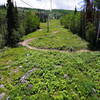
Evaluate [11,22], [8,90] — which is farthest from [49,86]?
[11,22]

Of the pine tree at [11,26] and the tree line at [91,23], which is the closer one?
the tree line at [91,23]

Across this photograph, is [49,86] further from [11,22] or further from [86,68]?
[11,22]

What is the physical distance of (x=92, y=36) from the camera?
25062 millimetres

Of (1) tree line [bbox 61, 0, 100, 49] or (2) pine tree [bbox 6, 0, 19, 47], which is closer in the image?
(1) tree line [bbox 61, 0, 100, 49]

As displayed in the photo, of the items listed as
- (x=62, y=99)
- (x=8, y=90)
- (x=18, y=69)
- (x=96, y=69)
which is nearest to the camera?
(x=62, y=99)

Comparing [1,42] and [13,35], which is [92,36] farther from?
[1,42]

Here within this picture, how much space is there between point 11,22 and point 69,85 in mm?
22079

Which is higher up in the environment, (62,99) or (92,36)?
(92,36)

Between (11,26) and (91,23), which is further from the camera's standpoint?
(91,23)

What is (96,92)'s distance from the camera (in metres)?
8.60

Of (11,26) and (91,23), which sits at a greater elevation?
(91,23)

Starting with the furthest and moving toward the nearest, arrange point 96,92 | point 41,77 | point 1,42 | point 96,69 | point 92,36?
1. point 1,42
2. point 92,36
3. point 96,69
4. point 41,77
5. point 96,92

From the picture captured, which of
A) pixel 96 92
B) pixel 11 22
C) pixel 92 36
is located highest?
pixel 11 22

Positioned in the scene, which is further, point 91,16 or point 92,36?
point 91,16
